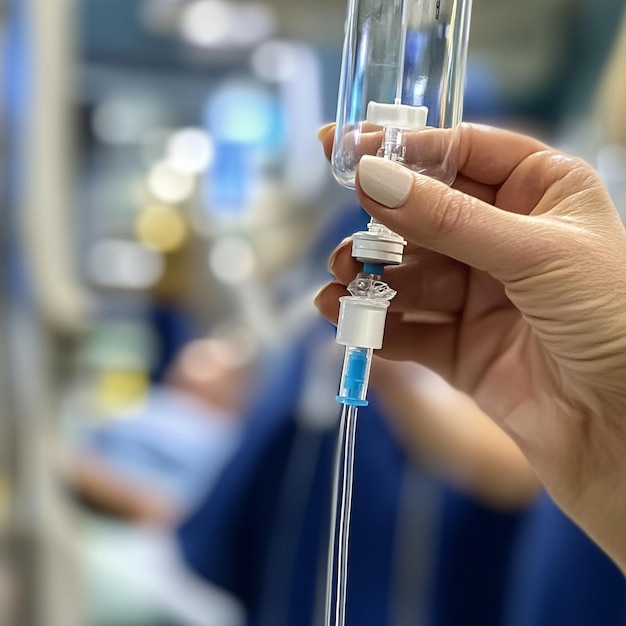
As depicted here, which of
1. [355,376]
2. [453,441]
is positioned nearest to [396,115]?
[355,376]

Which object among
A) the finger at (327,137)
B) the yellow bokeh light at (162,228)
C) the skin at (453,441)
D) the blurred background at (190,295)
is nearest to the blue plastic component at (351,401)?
the finger at (327,137)

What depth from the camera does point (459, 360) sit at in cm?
47

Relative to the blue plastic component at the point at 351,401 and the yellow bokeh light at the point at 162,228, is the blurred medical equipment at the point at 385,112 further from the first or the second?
the yellow bokeh light at the point at 162,228

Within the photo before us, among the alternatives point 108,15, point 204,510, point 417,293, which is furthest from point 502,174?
point 108,15

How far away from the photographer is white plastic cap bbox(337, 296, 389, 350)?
0.33 metres

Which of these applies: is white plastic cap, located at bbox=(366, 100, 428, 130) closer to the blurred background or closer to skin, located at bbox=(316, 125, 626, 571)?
skin, located at bbox=(316, 125, 626, 571)

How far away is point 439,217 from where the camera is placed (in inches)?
12.0

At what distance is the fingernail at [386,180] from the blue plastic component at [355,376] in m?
0.07

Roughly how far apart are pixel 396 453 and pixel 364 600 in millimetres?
165

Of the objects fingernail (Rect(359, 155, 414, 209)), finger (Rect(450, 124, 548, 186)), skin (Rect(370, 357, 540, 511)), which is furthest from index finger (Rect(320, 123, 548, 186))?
skin (Rect(370, 357, 540, 511))

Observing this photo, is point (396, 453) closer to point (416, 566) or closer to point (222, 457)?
point (416, 566)

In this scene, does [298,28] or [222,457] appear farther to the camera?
[298,28]

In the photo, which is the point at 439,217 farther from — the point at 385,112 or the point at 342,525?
the point at 342,525

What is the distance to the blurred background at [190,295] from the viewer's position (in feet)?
3.00
